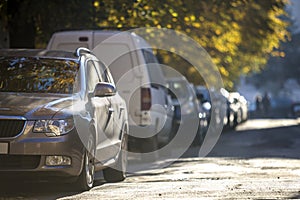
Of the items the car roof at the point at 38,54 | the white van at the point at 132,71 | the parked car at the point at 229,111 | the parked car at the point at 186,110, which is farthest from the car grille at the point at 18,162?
the parked car at the point at 229,111

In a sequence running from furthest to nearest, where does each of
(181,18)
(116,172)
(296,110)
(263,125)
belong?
1. (296,110)
2. (263,125)
3. (181,18)
4. (116,172)

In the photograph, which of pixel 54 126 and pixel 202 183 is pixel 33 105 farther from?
pixel 202 183

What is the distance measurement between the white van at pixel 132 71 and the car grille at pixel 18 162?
5.72 meters

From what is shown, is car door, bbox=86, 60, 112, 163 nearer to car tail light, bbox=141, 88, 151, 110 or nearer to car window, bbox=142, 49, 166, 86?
car tail light, bbox=141, 88, 151, 110

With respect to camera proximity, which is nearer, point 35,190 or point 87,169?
point 87,169

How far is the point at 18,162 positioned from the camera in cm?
1082

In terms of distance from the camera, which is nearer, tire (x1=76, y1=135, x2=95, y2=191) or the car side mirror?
tire (x1=76, y1=135, x2=95, y2=191)

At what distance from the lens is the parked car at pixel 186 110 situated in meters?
23.2

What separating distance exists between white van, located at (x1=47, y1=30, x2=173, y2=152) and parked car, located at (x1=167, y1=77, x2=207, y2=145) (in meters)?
5.45

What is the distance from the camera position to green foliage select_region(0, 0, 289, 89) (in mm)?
21348

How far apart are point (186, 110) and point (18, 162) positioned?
515 inches

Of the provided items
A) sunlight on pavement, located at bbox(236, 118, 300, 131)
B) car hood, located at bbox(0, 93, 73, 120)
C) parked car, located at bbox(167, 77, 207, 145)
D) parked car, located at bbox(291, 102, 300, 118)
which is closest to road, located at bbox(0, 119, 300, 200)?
car hood, located at bbox(0, 93, 73, 120)

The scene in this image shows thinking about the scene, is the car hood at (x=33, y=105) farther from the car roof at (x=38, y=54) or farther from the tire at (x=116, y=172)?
the tire at (x=116, y=172)

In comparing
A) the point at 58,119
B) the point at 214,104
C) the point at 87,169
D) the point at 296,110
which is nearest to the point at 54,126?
the point at 58,119
